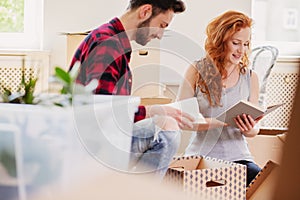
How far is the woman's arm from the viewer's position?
2641mm

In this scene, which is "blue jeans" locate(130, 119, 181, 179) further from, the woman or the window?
the window

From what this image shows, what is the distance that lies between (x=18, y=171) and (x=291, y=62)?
13.7 ft

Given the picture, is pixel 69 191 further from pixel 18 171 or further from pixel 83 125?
pixel 83 125

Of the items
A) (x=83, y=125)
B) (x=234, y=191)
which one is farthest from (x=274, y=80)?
(x=83, y=125)

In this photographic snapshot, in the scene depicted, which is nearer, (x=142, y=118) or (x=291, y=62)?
(x=142, y=118)

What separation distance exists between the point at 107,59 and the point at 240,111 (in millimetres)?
778

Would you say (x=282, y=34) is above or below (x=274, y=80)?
above

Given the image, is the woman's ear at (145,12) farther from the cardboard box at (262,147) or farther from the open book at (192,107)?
the cardboard box at (262,147)

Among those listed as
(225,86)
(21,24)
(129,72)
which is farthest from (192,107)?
(21,24)

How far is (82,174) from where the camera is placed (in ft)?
2.11

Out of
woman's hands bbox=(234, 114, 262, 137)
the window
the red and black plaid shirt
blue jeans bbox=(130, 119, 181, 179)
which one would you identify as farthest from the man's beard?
the window

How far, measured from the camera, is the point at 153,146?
1874 mm

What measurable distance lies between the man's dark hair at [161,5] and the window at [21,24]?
2.42 meters

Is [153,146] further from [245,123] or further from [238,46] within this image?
[238,46]
